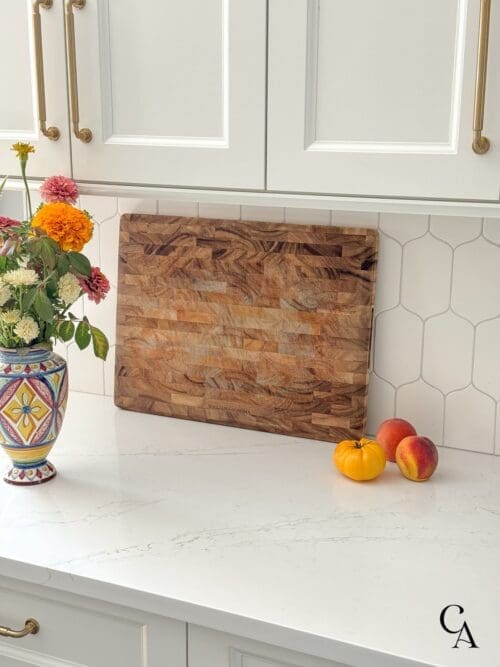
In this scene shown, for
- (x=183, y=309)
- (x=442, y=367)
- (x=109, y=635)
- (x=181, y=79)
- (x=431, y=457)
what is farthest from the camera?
(x=183, y=309)

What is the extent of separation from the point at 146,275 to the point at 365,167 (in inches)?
27.5

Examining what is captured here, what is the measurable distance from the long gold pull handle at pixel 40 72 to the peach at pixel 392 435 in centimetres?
82

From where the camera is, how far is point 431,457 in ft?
5.17

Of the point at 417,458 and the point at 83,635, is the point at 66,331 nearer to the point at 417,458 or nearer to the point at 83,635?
the point at 83,635

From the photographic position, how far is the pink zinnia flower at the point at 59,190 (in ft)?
4.94

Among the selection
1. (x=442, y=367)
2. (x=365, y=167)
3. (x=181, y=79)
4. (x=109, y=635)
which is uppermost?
(x=181, y=79)

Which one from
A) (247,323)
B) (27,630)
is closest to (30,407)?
(27,630)

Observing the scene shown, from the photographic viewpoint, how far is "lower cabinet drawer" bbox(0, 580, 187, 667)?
4.18ft

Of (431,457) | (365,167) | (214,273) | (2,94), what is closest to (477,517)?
(431,457)

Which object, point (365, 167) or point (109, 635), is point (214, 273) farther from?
point (109, 635)

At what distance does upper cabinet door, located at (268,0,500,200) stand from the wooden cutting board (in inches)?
14.5

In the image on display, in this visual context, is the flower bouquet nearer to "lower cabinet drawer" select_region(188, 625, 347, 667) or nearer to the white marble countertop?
the white marble countertop

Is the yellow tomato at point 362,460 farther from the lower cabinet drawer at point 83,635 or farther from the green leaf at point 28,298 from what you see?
the green leaf at point 28,298

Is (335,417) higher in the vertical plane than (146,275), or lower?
lower
